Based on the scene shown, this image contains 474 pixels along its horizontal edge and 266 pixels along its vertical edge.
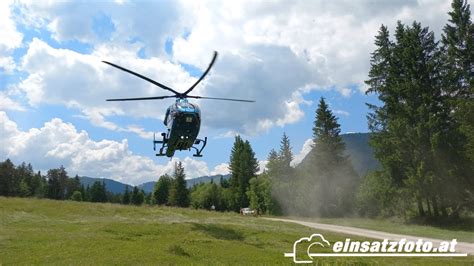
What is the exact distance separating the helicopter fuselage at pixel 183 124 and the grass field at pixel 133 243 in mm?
6309

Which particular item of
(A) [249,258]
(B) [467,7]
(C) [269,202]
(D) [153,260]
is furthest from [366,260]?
(C) [269,202]

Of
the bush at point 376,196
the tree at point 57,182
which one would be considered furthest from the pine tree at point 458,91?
the tree at point 57,182

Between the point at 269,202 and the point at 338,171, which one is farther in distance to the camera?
the point at 269,202

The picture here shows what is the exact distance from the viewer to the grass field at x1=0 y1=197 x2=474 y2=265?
22.9m

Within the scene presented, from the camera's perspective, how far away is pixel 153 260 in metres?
22.6

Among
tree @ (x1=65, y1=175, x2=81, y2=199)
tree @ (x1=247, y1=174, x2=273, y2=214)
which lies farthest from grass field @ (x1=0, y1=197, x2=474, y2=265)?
tree @ (x1=65, y1=175, x2=81, y2=199)

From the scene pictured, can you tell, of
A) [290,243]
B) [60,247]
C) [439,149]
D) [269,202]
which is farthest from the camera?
[269,202]

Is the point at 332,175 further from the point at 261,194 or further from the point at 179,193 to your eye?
the point at 179,193

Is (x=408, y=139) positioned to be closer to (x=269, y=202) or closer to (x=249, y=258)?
(x=249, y=258)

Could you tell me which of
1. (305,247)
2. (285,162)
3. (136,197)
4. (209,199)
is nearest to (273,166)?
(285,162)

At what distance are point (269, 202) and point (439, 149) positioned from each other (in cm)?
4779

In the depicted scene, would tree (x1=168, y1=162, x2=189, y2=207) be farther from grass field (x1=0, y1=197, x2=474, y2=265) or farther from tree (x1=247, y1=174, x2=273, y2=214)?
grass field (x1=0, y1=197, x2=474, y2=265)

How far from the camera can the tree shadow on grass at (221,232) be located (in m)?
33.3

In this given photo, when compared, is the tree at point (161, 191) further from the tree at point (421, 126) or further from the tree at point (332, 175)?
the tree at point (421, 126)
